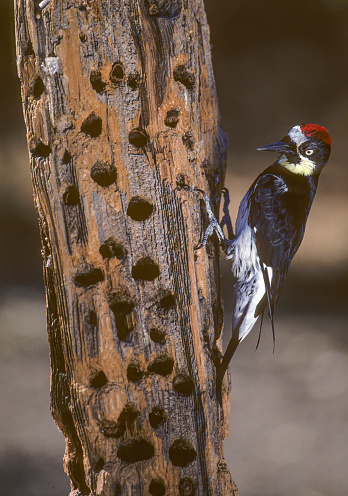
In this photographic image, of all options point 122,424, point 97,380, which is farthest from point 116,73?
point 122,424

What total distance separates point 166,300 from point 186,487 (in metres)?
0.45

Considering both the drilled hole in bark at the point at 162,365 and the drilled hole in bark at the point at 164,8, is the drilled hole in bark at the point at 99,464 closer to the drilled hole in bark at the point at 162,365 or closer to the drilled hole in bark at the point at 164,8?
the drilled hole in bark at the point at 162,365

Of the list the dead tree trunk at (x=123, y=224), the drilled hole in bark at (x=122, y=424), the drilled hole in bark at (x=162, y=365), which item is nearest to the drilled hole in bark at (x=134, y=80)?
the dead tree trunk at (x=123, y=224)

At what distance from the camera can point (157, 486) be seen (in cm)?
113

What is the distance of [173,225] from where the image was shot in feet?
3.76

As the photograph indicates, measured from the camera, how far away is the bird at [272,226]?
1.24m

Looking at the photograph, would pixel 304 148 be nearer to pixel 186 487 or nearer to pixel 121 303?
pixel 121 303

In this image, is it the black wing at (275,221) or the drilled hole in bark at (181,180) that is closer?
the drilled hole in bark at (181,180)

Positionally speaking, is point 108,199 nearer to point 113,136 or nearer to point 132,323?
point 113,136

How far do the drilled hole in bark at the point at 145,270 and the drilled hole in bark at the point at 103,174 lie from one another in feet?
0.67

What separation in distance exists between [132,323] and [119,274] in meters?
0.12

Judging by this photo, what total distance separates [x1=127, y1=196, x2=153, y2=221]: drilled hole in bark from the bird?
0.20m

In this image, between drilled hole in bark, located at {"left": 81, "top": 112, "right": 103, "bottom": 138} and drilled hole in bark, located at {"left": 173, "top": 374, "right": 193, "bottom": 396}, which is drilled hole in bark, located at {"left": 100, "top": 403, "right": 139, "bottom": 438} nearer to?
drilled hole in bark, located at {"left": 173, "top": 374, "right": 193, "bottom": 396}

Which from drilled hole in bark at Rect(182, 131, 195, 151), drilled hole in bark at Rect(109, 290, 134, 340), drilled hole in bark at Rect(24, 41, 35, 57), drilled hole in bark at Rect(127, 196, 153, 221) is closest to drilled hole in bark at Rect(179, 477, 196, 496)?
drilled hole in bark at Rect(109, 290, 134, 340)
